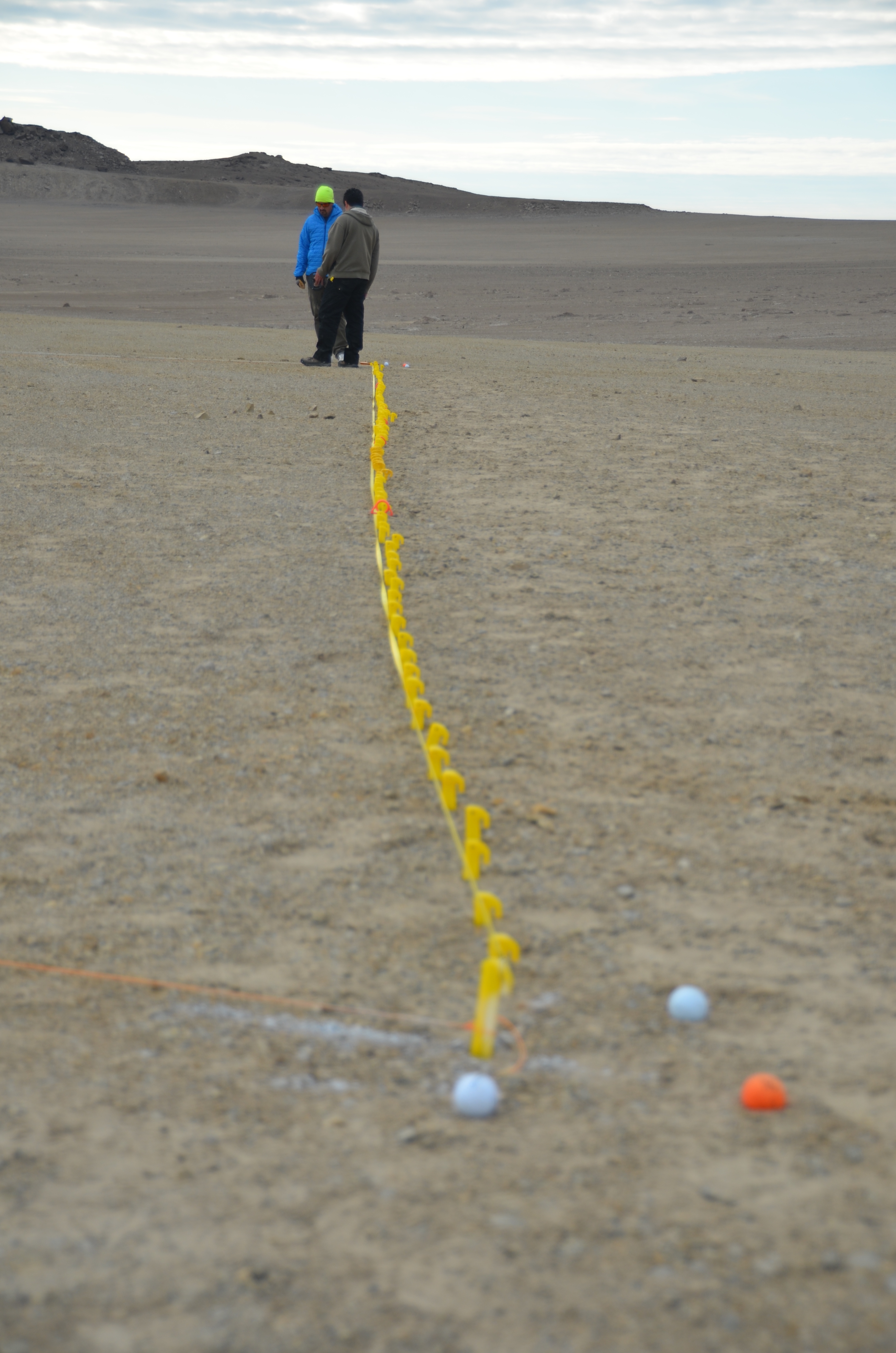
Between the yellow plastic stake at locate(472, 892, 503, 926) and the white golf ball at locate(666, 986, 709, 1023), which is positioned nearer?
the white golf ball at locate(666, 986, 709, 1023)

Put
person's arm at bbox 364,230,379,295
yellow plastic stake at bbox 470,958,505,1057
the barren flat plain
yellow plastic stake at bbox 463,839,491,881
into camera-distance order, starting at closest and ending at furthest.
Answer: the barren flat plain, yellow plastic stake at bbox 470,958,505,1057, yellow plastic stake at bbox 463,839,491,881, person's arm at bbox 364,230,379,295

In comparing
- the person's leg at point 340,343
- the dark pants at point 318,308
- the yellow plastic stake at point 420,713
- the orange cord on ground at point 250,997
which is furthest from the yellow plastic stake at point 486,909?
the person's leg at point 340,343

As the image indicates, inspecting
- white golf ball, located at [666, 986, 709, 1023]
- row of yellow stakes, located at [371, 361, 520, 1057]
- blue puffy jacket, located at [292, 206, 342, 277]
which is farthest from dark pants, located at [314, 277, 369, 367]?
white golf ball, located at [666, 986, 709, 1023]

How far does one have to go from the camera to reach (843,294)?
25219 millimetres

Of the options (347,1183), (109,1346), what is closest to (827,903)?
(347,1183)

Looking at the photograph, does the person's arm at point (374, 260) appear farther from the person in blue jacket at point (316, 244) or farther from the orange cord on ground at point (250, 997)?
the orange cord on ground at point (250, 997)

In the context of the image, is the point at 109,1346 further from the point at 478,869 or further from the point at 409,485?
the point at 409,485

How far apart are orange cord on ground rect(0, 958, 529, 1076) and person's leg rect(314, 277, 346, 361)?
34.1 ft

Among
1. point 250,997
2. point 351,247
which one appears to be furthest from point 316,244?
point 250,997

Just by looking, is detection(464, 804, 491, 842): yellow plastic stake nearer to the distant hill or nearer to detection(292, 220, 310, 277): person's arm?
detection(292, 220, 310, 277): person's arm

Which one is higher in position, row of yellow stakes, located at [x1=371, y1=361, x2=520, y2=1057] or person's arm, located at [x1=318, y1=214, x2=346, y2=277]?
person's arm, located at [x1=318, y1=214, x2=346, y2=277]

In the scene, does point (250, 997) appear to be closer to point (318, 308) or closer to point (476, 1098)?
point (476, 1098)

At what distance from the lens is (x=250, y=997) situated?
291 cm

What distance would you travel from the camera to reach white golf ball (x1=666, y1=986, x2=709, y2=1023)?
2.82 m
